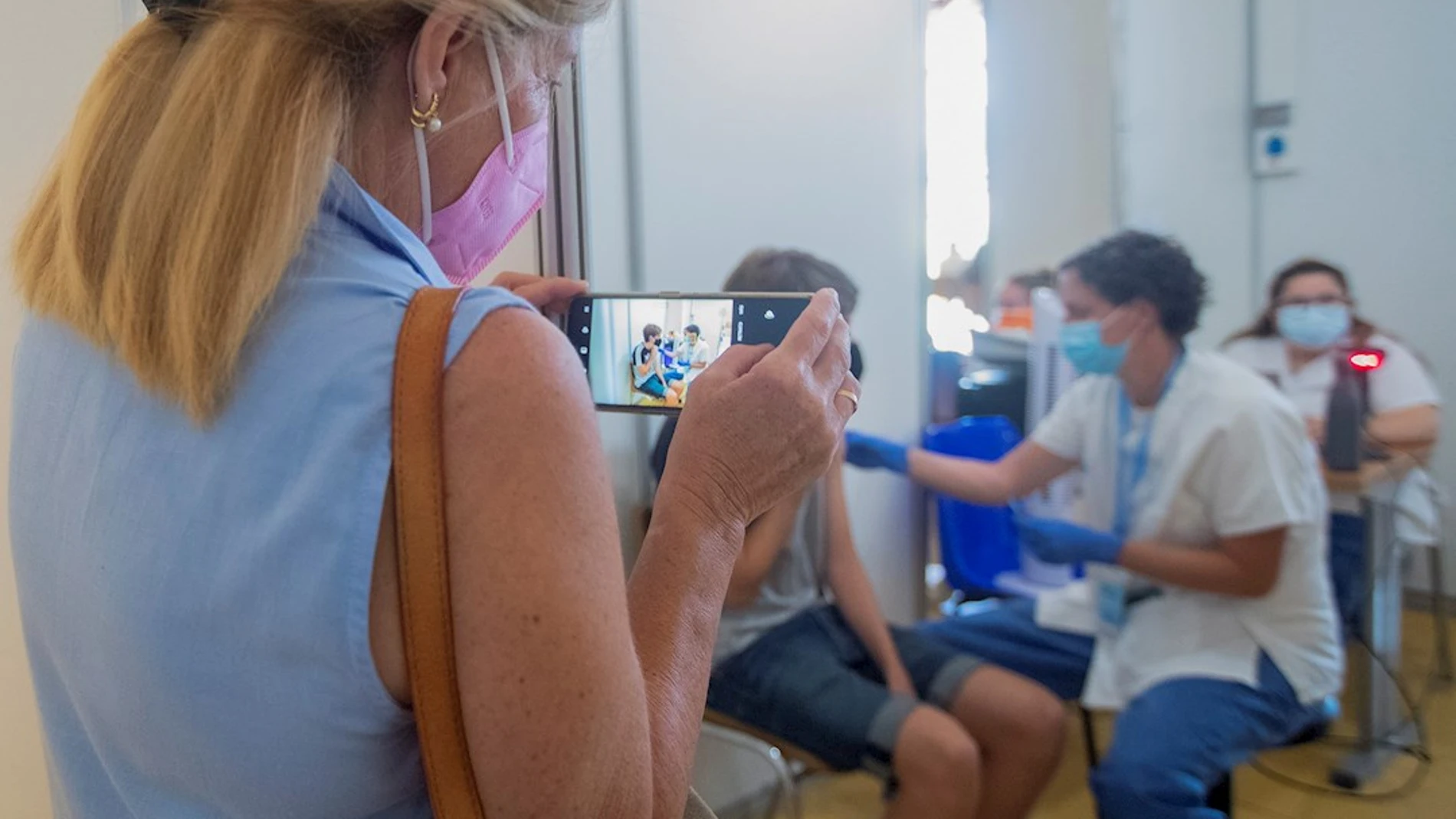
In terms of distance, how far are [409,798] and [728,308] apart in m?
0.45

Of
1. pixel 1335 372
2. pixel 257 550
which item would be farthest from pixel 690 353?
pixel 1335 372

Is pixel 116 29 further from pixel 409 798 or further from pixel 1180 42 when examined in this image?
pixel 1180 42

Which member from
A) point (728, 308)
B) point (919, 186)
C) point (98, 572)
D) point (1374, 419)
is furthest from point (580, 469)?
point (1374, 419)

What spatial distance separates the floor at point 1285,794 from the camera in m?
2.17

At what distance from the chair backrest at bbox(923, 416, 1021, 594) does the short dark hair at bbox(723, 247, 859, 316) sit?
2.35ft

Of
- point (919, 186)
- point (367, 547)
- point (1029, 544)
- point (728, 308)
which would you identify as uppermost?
point (919, 186)

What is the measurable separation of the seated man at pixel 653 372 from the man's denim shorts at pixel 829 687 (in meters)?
0.94

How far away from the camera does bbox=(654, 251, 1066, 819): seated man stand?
163cm

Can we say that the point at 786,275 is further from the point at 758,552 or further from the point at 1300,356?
the point at 1300,356

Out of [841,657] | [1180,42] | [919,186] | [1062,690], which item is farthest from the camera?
[1180,42]

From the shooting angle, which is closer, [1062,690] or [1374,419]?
[1062,690]

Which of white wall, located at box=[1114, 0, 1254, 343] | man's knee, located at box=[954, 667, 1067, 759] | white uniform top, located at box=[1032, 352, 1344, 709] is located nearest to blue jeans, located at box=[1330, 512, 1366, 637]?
white uniform top, located at box=[1032, 352, 1344, 709]

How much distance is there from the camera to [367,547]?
458mm

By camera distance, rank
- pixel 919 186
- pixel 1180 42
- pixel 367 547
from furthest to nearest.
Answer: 1. pixel 1180 42
2. pixel 919 186
3. pixel 367 547
